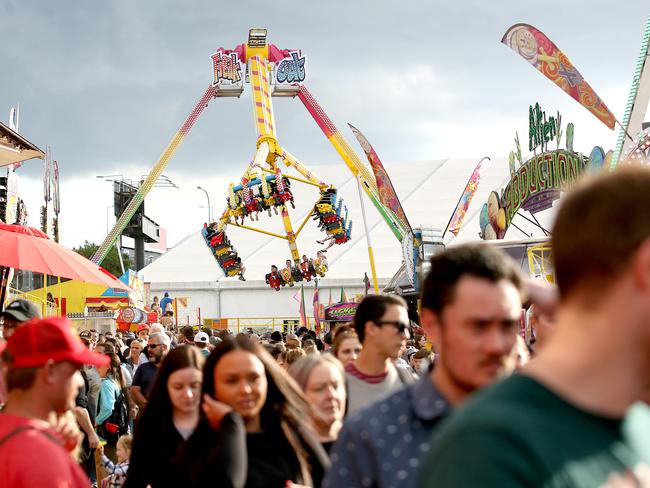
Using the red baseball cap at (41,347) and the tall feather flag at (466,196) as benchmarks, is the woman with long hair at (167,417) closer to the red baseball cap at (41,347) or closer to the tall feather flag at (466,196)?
the red baseball cap at (41,347)

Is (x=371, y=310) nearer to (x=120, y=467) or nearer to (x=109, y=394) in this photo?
(x=120, y=467)

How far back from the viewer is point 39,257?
7.63 m

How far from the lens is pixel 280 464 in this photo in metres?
3.59

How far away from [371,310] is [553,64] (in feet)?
47.3

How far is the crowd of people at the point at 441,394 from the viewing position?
134 cm

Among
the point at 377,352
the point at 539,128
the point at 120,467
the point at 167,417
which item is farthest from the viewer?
the point at 539,128

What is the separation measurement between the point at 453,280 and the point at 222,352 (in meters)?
1.71

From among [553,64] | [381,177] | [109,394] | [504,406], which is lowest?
[109,394]

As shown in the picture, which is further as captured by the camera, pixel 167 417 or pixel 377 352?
pixel 377 352

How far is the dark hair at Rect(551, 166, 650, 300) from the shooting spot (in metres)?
1.39

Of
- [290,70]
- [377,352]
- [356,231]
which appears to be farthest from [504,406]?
[356,231]

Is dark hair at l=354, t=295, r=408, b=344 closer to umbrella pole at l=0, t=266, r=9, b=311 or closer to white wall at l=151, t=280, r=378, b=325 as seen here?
umbrella pole at l=0, t=266, r=9, b=311

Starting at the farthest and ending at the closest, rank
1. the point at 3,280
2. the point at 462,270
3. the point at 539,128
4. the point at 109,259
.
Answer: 1. the point at 109,259
2. the point at 539,128
3. the point at 3,280
4. the point at 462,270

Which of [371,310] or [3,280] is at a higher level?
[3,280]
